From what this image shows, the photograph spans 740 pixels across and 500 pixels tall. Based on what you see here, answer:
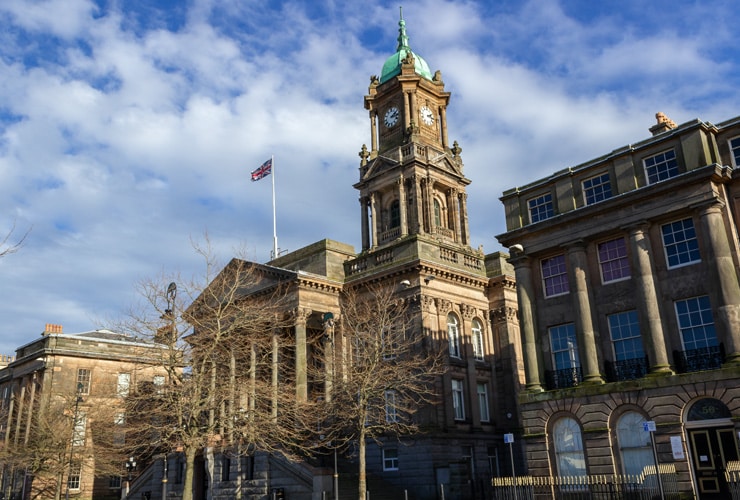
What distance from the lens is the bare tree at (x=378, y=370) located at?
1337 inches

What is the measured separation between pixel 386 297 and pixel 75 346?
1371 inches

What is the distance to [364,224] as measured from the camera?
5450 cm

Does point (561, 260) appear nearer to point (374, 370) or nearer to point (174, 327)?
point (374, 370)

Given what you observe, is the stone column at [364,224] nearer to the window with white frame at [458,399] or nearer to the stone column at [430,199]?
the stone column at [430,199]

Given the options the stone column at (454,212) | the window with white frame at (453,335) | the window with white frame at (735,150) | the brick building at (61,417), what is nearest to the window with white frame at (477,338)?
the window with white frame at (453,335)

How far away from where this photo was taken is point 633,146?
99.6 ft

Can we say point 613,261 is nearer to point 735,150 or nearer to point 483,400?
point 735,150

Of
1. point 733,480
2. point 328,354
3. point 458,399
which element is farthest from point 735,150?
point 328,354

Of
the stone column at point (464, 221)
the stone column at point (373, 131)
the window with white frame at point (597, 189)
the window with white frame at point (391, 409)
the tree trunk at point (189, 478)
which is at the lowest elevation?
the tree trunk at point (189, 478)

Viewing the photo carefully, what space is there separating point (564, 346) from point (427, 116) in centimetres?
3024

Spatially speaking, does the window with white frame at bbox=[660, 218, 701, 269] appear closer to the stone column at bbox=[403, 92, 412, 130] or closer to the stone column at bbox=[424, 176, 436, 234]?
the stone column at bbox=[424, 176, 436, 234]

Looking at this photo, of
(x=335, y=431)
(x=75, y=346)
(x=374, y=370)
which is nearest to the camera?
(x=374, y=370)

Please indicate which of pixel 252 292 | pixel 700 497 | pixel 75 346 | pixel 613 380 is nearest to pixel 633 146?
pixel 613 380

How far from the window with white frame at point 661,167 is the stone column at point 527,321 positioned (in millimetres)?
6828
